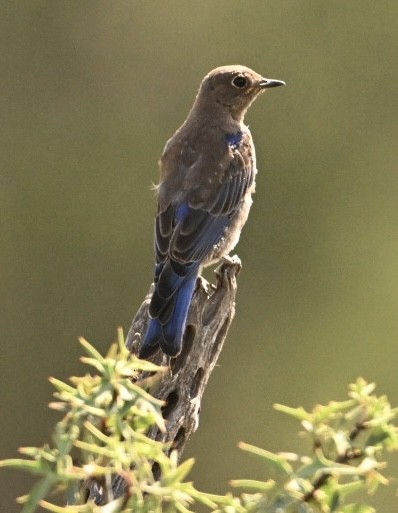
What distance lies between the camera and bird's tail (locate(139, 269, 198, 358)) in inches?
196

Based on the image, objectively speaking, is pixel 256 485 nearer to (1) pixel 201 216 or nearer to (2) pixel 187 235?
(2) pixel 187 235

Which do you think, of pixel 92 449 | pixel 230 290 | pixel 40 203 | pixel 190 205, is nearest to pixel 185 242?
pixel 190 205

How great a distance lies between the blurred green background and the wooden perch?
6630 millimetres

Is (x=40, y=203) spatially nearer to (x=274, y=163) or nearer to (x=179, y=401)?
(x=274, y=163)

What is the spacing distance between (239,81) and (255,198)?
5.36m

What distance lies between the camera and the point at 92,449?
2480 millimetres

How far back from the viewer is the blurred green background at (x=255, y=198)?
42.9ft

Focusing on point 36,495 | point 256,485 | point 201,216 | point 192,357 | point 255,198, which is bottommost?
point 36,495

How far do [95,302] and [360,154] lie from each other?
132 inches

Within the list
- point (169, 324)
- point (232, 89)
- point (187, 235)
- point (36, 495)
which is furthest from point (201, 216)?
point (36, 495)

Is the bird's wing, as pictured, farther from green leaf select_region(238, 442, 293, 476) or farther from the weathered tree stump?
green leaf select_region(238, 442, 293, 476)

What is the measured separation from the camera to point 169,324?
504 cm

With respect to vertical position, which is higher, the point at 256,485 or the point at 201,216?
the point at 201,216

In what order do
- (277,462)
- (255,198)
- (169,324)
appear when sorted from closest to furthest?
(277,462)
(169,324)
(255,198)
